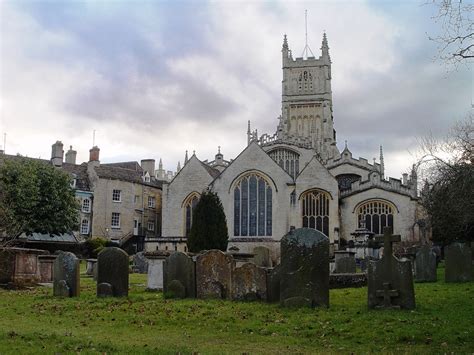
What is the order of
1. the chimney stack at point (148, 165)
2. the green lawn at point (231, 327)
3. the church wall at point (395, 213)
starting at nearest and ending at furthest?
the green lawn at point (231, 327)
the church wall at point (395, 213)
the chimney stack at point (148, 165)

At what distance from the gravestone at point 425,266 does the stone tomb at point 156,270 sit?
29.1 feet

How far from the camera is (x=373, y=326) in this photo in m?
11.6

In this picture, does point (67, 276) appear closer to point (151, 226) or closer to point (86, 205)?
point (86, 205)

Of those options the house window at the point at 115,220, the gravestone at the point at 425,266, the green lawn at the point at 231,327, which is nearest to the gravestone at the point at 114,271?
the green lawn at the point at 231,327

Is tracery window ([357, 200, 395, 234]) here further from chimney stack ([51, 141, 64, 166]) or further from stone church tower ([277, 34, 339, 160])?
stone church tower ([277, 34, 339, 160])

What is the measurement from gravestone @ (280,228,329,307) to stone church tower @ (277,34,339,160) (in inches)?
2594

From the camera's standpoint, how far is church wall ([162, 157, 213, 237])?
49.8 meters

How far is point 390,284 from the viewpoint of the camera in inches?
542

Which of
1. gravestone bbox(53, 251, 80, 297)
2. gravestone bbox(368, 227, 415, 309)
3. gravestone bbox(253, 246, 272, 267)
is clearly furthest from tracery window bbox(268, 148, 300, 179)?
gravestone bbox(368, 227, 415, 309)

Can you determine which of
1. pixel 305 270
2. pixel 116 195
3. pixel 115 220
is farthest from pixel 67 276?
pixel 116 195

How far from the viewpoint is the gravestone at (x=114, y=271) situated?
17594 mm

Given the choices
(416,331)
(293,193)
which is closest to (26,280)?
(416,331)

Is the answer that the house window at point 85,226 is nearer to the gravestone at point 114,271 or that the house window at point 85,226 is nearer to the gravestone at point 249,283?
the gravestone at point 114,271

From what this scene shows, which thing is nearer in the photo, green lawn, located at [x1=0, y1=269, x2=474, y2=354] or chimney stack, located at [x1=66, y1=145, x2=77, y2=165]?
green lawn, located at [x1=0, y1=269, x2=474, y2=354]
